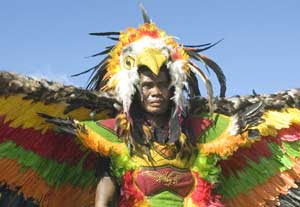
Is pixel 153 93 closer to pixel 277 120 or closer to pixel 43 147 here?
pixel 43 147

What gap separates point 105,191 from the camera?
14.6ft

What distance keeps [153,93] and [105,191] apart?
0.68 metres

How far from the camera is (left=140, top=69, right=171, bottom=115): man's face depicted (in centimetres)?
450

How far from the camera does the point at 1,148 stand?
449 cm

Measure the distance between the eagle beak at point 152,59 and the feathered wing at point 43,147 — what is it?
1.22ft

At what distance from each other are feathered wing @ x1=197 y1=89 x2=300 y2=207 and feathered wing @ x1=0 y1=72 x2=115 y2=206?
919 millimetres

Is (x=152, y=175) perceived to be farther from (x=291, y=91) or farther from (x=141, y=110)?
(x=291, y=91)

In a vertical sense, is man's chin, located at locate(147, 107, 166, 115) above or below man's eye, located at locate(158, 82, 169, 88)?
below

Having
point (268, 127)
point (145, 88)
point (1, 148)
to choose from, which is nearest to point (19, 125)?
point (1, 148)

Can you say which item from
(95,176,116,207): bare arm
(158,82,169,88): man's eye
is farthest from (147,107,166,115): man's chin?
(95,176,116,207): bare arm

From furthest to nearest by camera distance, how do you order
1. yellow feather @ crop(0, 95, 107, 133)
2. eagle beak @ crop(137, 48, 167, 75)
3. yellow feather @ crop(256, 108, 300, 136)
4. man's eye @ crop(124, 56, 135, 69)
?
yellow feather @ crop(256, 108, 300, 136)
man's eye @ crop(124, 56, 135, 69)
eagle beak @ crop(137, 48, 167, 75)
yellow feather @ crop(0, 95, 107, 133)

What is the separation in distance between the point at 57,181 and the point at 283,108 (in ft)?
5.36

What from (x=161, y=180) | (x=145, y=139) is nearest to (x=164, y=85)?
(x=145, y=139)

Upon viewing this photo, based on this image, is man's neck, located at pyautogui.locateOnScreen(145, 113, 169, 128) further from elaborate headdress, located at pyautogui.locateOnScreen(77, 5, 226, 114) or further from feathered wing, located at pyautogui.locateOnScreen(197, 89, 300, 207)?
feathered wing, located at pyautogui.locateOnScreen(197, 89, 300, 207)
